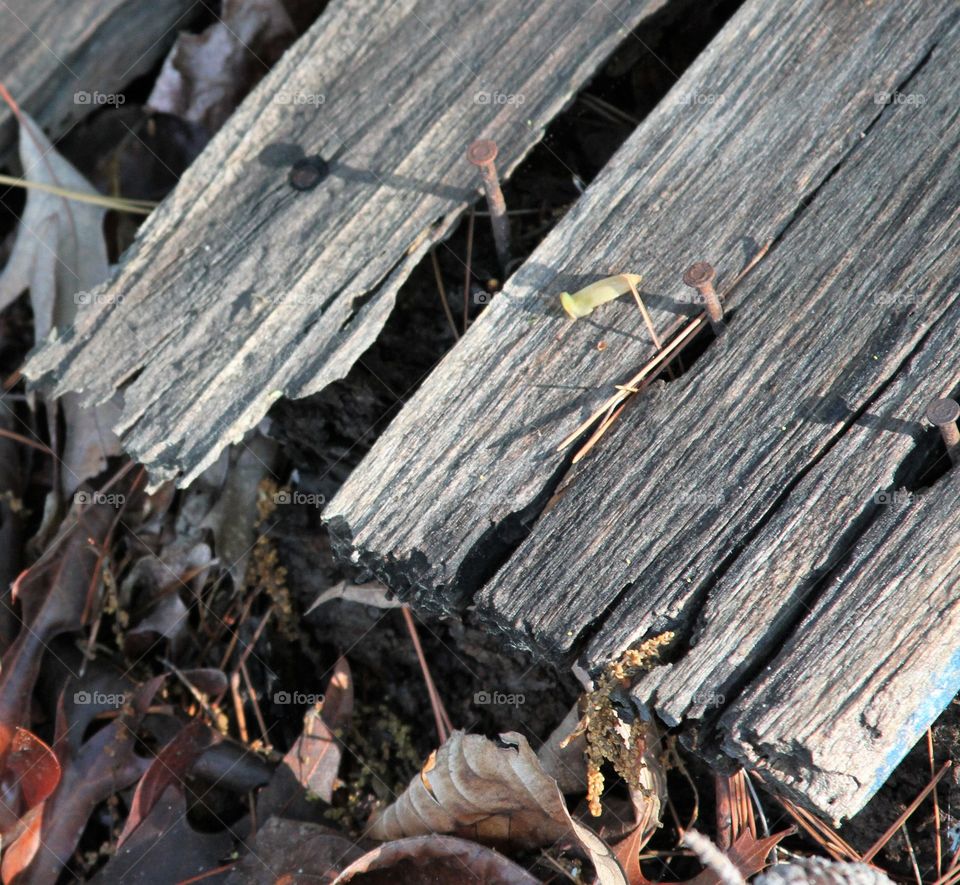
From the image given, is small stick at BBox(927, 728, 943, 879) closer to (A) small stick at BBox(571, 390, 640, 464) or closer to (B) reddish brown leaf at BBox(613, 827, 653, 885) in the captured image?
(B) reddish brown leaf at BBox(613, 827, 653, 885)

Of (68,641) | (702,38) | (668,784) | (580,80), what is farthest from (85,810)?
(702,38)

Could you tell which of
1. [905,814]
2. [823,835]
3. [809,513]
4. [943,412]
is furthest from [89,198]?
[905,814]

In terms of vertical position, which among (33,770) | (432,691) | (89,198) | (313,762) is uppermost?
(89,198)

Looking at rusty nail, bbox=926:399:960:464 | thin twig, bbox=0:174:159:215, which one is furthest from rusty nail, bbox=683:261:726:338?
thin twig, bbox=0:174:159:215

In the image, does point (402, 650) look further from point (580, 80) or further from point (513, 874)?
point (580, 80)

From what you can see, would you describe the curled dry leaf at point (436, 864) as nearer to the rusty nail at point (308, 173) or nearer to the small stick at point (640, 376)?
the small stick at point (640, 376)

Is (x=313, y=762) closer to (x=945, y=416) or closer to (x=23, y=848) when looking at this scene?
(x=23, y=848)
